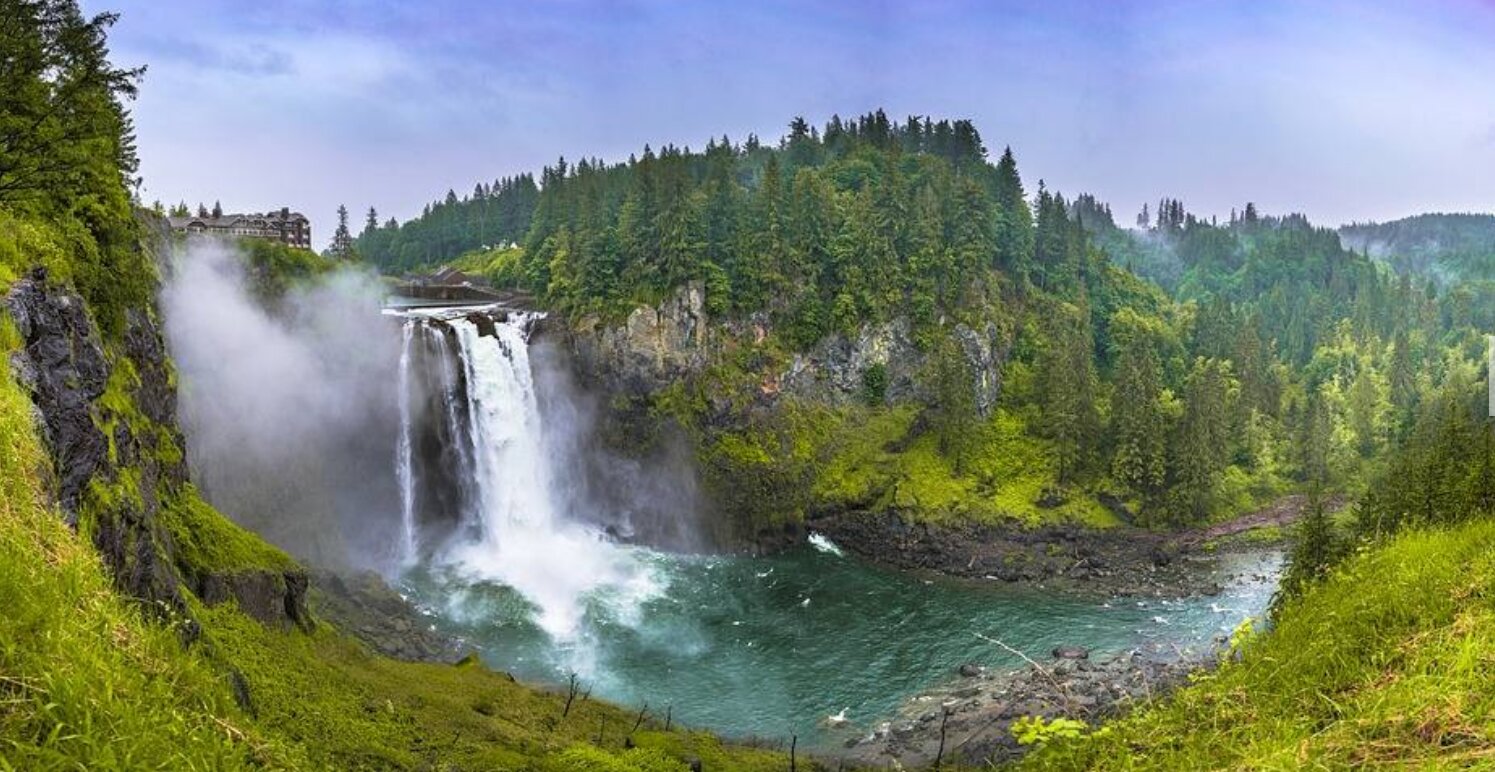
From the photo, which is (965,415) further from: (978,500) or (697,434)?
(697,434)

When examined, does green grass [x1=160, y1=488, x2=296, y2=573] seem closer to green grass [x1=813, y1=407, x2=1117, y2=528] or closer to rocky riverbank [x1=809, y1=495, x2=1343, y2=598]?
rocky riverbank [x1=809, y1=495, x2=1343, y2=598]

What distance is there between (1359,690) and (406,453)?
44855 mm

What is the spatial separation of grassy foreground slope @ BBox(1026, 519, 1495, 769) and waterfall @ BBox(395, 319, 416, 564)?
136 ft

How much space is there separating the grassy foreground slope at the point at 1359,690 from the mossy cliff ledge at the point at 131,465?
9155mm

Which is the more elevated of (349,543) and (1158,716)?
(1158,716)

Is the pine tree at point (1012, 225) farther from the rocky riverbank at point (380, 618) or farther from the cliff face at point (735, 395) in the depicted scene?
the rocky riverbank at point (380, 618)

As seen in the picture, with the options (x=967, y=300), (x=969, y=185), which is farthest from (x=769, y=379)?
(x=969, y=185)

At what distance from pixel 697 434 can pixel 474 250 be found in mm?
65327

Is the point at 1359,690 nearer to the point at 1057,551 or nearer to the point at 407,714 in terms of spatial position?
the point at 407,714

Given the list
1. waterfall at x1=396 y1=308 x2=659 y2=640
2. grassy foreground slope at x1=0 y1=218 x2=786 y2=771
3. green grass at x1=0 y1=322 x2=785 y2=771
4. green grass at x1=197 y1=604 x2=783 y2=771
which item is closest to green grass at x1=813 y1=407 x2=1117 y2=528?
waterfall at x1=396 y1=308 x2=659 y2=640

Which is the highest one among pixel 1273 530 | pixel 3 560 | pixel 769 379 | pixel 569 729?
pixel 3 560

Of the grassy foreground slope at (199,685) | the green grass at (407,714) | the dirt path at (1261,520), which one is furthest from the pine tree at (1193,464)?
the grassy foreground slope at (199,685)

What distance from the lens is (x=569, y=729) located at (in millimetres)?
22266

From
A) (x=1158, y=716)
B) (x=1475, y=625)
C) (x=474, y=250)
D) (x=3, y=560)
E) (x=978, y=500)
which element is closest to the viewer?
(x=3, y=560)
